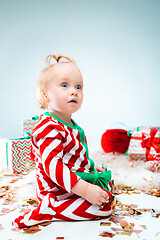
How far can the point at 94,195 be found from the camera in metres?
0.76

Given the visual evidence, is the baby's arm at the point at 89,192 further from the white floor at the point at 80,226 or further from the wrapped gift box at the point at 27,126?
the wrapped gift box at the point at 27,126

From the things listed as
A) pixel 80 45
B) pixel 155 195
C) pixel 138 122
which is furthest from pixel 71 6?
pixel 155 195

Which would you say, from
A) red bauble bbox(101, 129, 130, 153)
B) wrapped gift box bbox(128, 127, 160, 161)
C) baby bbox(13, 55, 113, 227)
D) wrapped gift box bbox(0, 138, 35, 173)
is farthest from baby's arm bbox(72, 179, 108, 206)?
red bauble bbox(101, 129, 130, 153)

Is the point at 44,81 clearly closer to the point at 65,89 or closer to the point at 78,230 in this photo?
the point at 65,89

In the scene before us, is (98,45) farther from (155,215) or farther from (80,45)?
(155,215)

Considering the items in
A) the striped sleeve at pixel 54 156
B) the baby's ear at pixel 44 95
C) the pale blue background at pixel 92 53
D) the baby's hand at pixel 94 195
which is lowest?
the baby's hand at pixel 94 195

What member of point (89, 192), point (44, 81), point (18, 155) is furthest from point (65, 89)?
point (18, 155)

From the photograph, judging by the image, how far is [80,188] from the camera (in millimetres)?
760

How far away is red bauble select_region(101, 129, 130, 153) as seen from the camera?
5.93ft

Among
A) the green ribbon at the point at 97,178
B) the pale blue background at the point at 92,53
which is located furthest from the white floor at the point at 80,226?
the pale blue background at the point at 92,53

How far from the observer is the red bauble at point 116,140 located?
5.93 feet

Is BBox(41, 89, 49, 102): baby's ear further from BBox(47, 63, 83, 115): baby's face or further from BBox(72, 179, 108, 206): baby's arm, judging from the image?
BBox(72, 179, 108, 206): baby's arm

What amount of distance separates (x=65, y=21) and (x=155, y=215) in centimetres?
218

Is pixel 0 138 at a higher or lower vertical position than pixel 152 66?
lower
